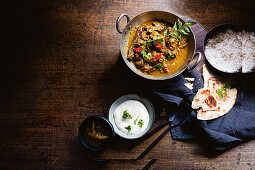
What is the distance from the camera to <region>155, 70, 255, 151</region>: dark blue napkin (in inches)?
96.7

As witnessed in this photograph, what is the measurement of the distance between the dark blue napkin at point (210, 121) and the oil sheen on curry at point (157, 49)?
19 centimetres

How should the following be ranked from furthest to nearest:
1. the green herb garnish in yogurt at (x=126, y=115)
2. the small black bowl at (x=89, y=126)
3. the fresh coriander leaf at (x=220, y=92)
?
the fresh coriander leaf at (x=220, y=92) → the green herb garnish in yogurt at (x=126, y=115) → the small black bowl at (x=89, y=126)

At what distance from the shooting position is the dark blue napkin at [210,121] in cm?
246

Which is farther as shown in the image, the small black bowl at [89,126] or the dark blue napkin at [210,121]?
the dark blue napkin at [210,121]

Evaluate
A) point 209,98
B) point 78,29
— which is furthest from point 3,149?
point 209,98

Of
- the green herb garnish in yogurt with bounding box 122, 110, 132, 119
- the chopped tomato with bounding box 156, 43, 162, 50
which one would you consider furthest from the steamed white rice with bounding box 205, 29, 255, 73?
the green herb garnish in yogurt with bounding box 122, 110, 132, 119

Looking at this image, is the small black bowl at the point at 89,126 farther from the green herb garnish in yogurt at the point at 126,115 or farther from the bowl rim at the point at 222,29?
the bowl rim at the point at 222,29

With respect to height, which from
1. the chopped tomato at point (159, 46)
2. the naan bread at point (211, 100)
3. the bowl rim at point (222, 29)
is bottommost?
the naan bread at point (211, 100)

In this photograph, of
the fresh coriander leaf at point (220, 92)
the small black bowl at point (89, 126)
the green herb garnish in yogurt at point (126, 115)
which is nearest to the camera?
the small black bowl at point (89, 126)

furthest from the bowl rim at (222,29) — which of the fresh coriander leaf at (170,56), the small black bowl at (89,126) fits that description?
the small black bowl at (89,126)

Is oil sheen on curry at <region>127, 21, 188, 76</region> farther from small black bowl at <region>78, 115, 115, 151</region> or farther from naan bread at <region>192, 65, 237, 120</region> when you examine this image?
small black bowl at <region>78, 115, 115, 151</region>

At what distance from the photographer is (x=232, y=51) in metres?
2.62

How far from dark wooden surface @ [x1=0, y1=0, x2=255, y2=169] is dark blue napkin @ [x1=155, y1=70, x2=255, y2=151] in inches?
5.0

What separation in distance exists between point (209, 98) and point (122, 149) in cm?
112
